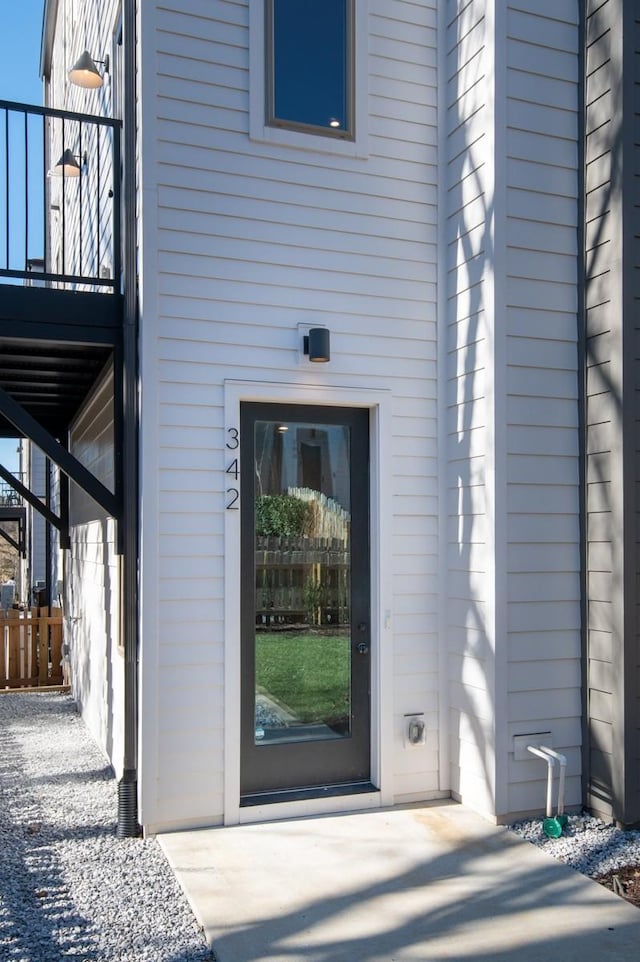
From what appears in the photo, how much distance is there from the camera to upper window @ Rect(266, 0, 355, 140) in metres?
4.14

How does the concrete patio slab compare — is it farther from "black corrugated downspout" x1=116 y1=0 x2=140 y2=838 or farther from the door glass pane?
the door glass pane

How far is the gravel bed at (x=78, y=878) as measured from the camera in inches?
109

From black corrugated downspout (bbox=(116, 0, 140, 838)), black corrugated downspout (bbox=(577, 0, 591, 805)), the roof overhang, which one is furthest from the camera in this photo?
the roof overhang

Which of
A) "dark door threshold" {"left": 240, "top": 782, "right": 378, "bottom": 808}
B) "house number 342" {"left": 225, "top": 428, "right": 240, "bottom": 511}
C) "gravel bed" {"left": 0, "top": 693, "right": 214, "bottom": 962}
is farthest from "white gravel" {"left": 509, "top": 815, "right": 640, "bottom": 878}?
"house number 342" {"left": 225, "top": 428, "right": 240, "bottom": 511}

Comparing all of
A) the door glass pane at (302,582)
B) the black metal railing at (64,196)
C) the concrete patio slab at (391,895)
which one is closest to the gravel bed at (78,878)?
the concrete patio slab at (391,895)

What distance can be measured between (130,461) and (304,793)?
185 cm

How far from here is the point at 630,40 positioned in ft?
12.7

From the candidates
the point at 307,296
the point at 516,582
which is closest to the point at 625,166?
the point at 307,296

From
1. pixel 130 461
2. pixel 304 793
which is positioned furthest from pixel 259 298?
pixel 304 793

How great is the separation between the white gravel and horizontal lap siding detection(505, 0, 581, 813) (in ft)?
0.42

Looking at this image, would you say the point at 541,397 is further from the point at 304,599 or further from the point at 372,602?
the point at 304,599

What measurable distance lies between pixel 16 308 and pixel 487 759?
10.3 ft

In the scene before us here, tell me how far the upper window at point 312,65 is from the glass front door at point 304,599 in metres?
1.50

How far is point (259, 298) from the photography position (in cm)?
404
